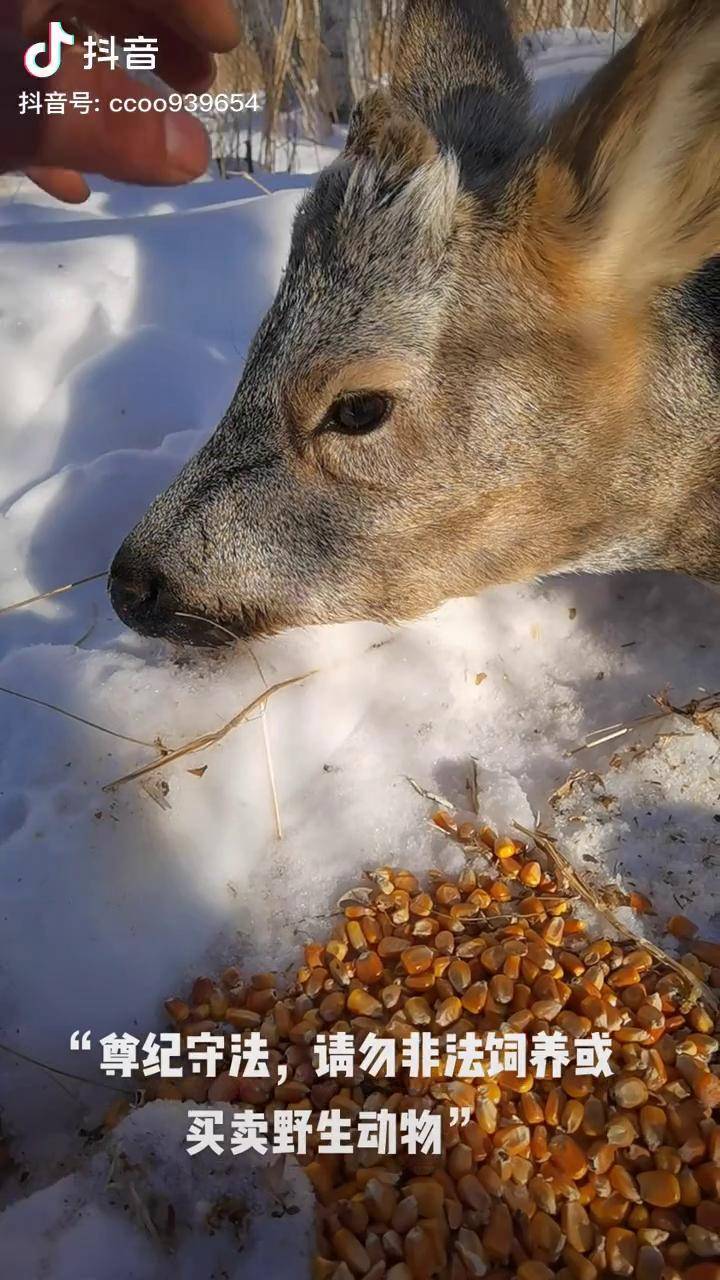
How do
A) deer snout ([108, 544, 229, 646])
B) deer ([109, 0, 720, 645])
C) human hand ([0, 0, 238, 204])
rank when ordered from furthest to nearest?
human hand ([0, 0, 238, 204]) → deer snout ([108, 544, 229, 646]) → deer ([109, 0, 720, 645])

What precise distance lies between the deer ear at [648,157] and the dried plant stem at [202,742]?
131cm

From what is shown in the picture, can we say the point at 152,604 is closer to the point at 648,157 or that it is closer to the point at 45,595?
the point at 45,595

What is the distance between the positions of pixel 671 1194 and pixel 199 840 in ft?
4.21

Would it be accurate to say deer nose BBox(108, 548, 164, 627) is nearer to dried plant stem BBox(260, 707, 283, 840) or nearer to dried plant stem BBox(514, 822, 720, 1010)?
dried plant stem BBox(260, 707, 283, 840)

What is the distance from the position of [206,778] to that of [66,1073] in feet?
2.46

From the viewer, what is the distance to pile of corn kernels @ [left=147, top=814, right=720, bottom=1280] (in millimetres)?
1817

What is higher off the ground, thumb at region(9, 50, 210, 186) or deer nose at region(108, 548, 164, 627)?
thumb at region(9, 50, 210, 186)

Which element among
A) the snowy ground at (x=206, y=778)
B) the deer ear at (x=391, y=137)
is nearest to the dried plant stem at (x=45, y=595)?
the snowy ground at (x=206, y=778)

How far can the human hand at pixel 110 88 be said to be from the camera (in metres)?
2.85

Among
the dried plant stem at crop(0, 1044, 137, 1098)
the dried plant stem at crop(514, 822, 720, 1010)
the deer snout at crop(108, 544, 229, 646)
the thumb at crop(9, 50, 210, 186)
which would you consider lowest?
the dried plant stem at crop(0, 1044, 137, 1098)

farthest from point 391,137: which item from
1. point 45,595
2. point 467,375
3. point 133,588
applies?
point 45,595

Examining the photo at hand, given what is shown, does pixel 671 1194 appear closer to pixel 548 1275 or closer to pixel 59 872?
pixel 548 1275

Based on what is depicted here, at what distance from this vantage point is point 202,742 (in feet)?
8.28

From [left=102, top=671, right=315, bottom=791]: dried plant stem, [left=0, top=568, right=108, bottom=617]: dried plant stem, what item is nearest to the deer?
[left=102, top=671, right=315, bottom=791]: dried plant stem
